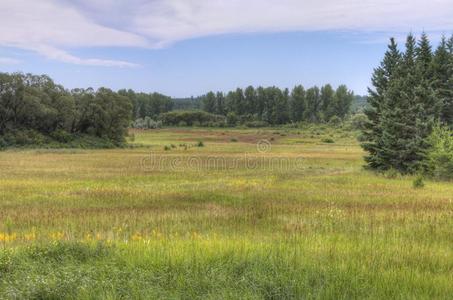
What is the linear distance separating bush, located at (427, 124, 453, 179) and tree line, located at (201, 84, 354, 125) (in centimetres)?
13742

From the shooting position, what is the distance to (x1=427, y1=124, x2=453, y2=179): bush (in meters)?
28.8

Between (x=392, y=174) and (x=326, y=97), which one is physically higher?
(x=326, y=97)

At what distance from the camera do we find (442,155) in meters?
29.0

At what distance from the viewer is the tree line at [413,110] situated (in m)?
32.2

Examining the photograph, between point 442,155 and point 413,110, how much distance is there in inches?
179

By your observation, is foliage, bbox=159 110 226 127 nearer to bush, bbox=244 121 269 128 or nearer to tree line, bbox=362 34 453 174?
bush, bbox=244 121 269 128

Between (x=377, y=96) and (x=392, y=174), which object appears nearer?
(x=392, y=174)

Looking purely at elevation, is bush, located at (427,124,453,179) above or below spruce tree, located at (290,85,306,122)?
below

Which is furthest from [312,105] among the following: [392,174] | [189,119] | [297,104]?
[392,174]

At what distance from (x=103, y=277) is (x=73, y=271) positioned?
18.8 inches

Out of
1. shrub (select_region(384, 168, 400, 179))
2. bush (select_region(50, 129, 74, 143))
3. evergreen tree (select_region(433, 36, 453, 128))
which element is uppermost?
evergreen tree (select_region(433, 36, 453, 128))

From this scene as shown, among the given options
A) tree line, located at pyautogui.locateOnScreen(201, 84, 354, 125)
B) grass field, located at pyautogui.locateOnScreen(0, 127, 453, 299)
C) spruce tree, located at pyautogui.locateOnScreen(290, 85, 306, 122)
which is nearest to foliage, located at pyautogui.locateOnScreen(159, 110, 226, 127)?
tree line, located at pyautogui.locateOnScreen(201, 84, 354, 125)

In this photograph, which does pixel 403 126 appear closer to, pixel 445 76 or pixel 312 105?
pixel 445 76

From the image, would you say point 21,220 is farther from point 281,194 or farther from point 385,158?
point 385,158
